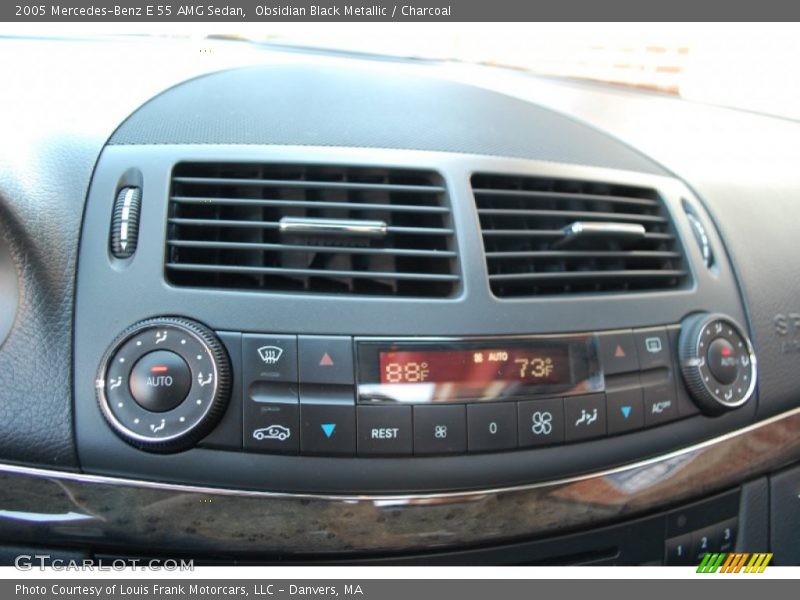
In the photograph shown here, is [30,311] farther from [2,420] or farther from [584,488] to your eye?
[584,488]

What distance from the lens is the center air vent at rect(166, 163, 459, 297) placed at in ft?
3.24

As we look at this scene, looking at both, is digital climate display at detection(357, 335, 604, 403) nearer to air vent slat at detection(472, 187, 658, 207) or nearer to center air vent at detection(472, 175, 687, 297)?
center air vent at detection(472, 175, 687, 297)

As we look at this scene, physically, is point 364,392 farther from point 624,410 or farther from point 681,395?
point 681,395

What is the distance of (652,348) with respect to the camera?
1.12m

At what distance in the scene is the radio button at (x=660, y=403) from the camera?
3.56ft

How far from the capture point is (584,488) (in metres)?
1.05

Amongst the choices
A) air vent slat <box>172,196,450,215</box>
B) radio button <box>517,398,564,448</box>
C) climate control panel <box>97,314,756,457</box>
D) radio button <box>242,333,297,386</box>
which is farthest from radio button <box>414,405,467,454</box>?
air vent slat <box>172,196,450,215</box>

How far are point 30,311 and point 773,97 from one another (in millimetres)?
2348

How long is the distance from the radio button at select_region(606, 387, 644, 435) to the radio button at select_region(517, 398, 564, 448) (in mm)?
101

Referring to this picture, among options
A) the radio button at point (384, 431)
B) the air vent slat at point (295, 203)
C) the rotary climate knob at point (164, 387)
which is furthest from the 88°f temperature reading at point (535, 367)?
the rotary climate knob at point (164, 387)

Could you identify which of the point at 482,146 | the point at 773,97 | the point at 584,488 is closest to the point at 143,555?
the point at 584,488

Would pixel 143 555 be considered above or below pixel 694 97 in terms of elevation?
below

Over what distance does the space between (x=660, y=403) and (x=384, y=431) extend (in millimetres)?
524

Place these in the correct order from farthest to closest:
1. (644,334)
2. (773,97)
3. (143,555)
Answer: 1. (773,97)
2. (644,334)
3. (143,555)
